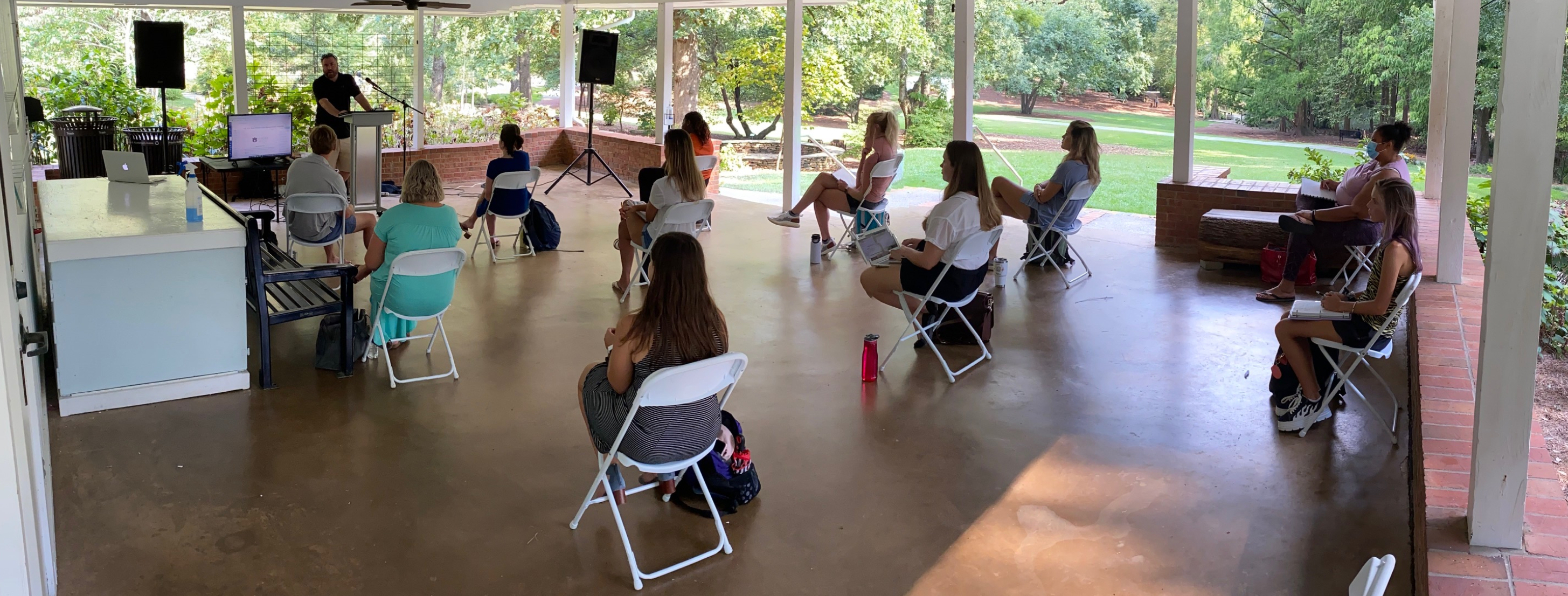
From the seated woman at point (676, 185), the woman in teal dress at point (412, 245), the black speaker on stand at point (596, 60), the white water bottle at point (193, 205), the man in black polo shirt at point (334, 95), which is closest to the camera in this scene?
the white water bottle at point (193, 205)

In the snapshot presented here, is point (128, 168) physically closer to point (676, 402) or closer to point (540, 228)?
point (540, 228)

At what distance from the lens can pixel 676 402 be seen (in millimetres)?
3406

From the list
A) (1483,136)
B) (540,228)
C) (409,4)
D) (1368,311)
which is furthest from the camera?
(1483,136)

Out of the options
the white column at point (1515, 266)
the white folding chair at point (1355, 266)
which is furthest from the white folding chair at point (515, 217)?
the white column at point (1515, 266)

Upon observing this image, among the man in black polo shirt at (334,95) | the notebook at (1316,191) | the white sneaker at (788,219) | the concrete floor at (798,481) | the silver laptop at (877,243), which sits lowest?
the concrete floor at (798,481)

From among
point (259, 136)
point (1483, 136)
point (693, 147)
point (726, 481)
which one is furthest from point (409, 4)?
point (1483, 136)

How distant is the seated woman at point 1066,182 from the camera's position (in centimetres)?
751

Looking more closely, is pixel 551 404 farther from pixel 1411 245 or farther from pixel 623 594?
pixel 1411 245

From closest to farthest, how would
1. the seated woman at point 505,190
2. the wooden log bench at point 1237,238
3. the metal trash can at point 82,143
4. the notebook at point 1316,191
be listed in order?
the notebook at point 1316,191 < the wooden log bench at point 1237,238 < the seated woman at point 505,190 < the metal trash can at point 82,143

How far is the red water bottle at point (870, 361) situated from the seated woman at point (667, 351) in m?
1.86

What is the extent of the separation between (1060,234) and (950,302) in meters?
2.64

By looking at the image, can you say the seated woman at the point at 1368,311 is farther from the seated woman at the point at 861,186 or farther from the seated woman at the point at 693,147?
the seated woman at the point at 693,147

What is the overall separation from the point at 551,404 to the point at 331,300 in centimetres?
133

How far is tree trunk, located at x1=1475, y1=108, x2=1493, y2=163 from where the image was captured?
14.8 meters
